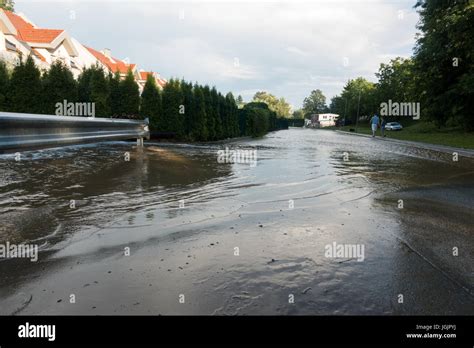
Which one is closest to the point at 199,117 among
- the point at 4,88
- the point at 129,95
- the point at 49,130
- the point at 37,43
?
the point at 129,95

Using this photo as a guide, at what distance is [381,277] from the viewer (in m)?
2.97

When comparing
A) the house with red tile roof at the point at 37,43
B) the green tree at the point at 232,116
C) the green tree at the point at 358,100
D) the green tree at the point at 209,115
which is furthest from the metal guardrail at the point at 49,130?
the green tree at the point at 358,100

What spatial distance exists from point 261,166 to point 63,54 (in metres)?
47.7

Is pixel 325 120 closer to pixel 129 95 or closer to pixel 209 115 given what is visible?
pixel 209 115

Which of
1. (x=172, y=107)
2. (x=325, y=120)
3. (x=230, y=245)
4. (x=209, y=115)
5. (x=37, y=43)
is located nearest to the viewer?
(x=230, y=245)

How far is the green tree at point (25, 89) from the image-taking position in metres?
14.1

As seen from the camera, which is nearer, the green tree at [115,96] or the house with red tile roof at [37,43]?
the green tree at [115,96]

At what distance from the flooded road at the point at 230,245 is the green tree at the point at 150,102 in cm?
1066

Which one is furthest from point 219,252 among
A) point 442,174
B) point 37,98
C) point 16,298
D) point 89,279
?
point 37,98

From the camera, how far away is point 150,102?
1805 cm

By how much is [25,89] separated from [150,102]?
544 centimetres

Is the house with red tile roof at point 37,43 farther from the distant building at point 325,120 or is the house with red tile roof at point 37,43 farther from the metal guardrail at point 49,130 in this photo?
the distant building at point 325,120
